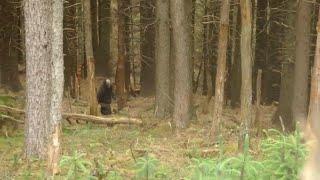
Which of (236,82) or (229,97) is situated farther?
(229,97)

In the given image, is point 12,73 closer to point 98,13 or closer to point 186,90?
point 98,13

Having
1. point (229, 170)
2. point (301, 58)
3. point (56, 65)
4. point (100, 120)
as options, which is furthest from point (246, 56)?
point (229, 170)

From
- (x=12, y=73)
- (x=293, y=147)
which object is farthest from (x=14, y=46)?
(x=293, y=147)

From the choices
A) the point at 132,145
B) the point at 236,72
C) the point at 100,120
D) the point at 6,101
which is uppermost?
the point at 236,72

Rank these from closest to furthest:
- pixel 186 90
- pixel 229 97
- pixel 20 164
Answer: pixel 20 164 < pixel 186 90 < pixel 229 97

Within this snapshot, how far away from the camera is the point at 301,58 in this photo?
15641 millimetres

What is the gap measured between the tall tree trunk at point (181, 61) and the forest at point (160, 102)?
29 millimetres

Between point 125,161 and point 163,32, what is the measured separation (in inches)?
293

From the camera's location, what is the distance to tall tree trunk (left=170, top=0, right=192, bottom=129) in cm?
1505

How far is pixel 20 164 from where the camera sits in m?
10.4

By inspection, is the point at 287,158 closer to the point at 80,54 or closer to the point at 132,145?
the point at 132,145

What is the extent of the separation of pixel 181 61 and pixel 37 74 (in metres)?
5.63

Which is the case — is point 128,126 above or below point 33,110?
below

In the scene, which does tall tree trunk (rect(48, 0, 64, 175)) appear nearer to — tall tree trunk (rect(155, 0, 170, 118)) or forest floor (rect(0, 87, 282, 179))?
forest floor (rect(0, 87, 282, 179))
